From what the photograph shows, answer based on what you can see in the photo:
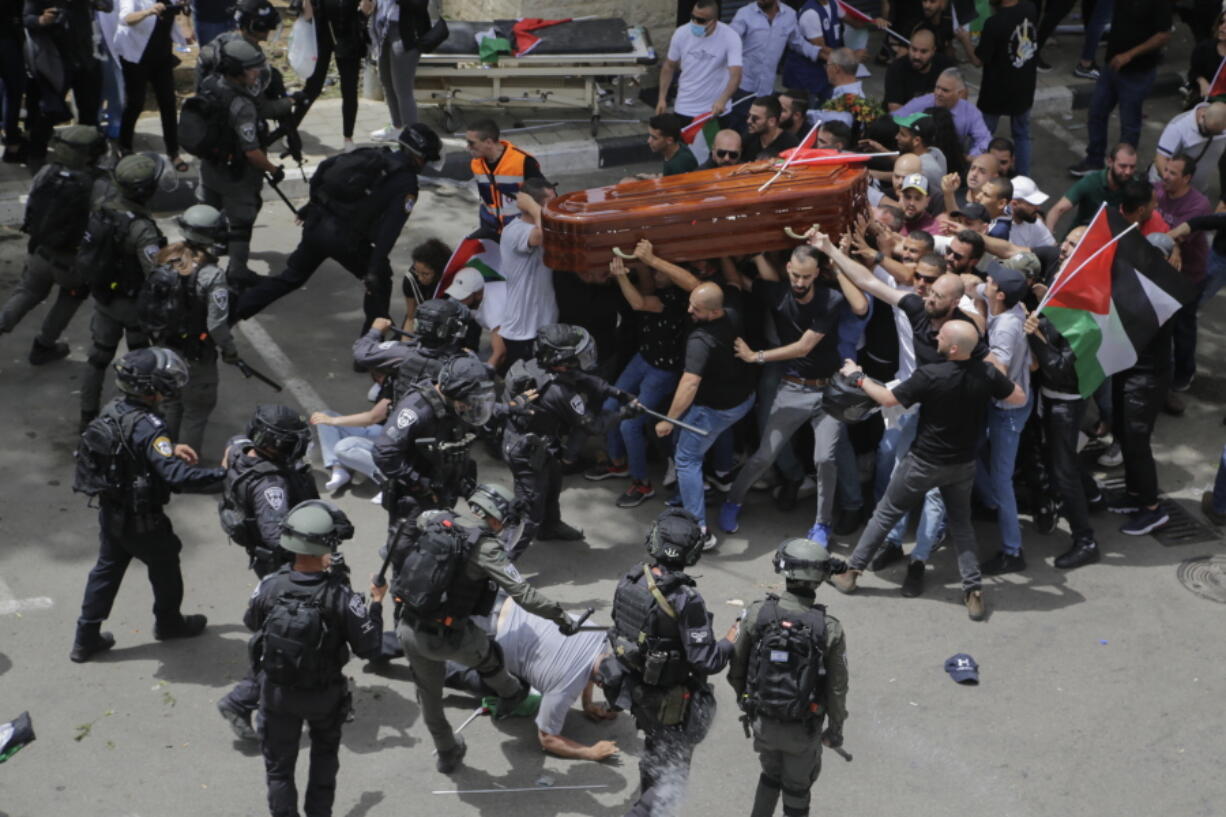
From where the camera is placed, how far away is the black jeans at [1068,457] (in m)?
8.46

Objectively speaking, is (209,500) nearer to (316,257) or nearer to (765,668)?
(316,257)

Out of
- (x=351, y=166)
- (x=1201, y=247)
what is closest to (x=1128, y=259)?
(x=1201, y=247)

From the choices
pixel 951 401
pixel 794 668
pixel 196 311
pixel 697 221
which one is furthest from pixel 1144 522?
pixel 196 311

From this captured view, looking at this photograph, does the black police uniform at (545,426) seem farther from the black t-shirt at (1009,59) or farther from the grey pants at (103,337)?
the black t-shirt at (1009,59)

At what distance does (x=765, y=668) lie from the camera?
19.6ft

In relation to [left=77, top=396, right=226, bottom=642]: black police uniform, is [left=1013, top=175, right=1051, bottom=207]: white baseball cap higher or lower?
higher

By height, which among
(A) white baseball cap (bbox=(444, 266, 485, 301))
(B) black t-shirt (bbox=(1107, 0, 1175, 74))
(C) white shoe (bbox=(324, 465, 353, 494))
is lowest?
(C) white shoe (bbox=(324, 465, 353, 494))

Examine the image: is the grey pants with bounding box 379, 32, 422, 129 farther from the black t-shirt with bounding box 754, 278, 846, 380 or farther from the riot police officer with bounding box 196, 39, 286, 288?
the black t-shirt with bounding box 754, 278, 846, 380

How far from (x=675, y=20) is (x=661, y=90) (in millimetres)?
2580

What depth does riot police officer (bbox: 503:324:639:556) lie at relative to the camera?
788cm

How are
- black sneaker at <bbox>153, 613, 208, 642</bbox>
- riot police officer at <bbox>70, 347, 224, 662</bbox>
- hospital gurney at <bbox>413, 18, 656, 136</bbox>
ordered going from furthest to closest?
hospital gurney at <bbox>413, 18, 656, 136</bbox>
black sneaker at <bbox>153, 613, 208, 642</bbox>
riot police officer at <bbox>70, 347, 224, 662</bbox>

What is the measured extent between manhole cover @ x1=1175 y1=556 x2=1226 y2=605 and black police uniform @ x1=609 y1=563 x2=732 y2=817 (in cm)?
349

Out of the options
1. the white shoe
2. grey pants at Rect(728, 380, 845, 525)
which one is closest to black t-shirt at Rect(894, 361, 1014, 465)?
grey pants at Rect(728, 380, 845, 525)

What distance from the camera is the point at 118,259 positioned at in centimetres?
873
